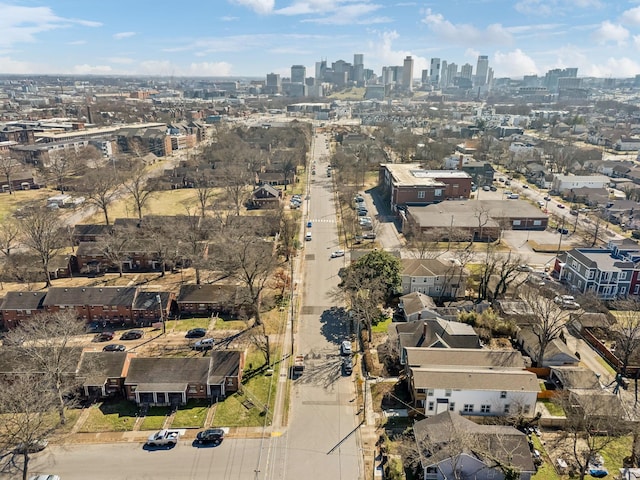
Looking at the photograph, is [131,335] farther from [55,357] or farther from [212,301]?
[55,357]

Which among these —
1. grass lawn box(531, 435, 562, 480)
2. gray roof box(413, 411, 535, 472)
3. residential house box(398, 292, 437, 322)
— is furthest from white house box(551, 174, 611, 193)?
gray roof box(413, 411, 535, 472)

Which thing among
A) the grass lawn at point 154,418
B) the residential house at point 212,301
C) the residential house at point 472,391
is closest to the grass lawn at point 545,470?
the residential house at point 472,391

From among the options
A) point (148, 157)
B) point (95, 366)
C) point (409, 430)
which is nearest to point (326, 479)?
point (409, 430)

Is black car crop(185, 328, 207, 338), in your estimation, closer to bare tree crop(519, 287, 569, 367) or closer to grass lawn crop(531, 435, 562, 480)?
grass lawn crop(531, 435, 562, 480)

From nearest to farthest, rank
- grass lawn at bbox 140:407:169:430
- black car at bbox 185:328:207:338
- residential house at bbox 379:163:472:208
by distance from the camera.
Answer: grass lawn at bbox 140:407:169:430
black car at bbox 185:328:207:338
residential house at bbox 379:163:472:208

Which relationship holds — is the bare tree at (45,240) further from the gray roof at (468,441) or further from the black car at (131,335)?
the gray roof at (468,441)

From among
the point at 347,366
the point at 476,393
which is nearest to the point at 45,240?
the point at 347,366
